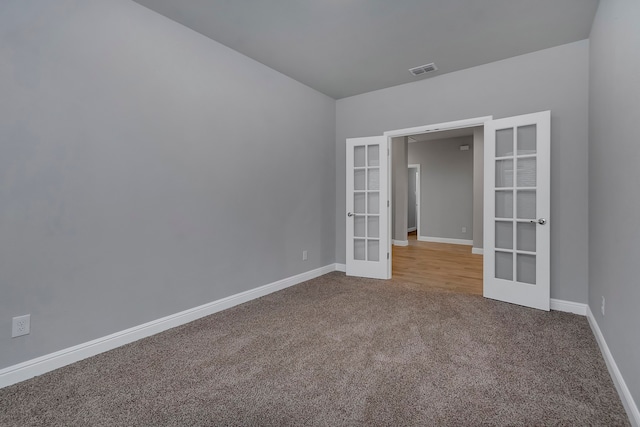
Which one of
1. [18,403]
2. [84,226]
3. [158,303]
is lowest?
[18,403]

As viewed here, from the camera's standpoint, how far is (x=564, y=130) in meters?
3.15

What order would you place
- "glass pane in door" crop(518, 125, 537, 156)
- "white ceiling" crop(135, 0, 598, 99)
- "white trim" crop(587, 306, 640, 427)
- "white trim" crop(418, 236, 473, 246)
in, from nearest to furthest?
"white trim" crop(587, 306, 640, 427) → "white ceiling" crop(135, 0, 598, 99) → "glass pane in door" crop(518, 125, 537, 156) → "white trim" crop(418, 236, 473, 246)

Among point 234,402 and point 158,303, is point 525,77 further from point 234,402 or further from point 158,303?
point 158,303

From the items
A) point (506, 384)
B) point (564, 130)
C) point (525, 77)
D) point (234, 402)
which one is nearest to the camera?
point (234, 402)

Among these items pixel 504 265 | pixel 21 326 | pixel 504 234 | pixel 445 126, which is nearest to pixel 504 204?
pixel 504 234

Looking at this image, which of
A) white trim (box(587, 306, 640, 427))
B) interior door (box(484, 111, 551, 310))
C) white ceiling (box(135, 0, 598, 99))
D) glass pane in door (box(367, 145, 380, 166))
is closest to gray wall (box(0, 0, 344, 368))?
white ceiling (box(135, 0, 598, 99))

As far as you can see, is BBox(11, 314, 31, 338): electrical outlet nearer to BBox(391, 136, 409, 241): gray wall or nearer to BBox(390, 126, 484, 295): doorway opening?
BBox(390, 126, 484, 295): doorway opening

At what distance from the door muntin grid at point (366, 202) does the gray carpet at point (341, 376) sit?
61.4 inches

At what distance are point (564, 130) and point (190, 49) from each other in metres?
3.78

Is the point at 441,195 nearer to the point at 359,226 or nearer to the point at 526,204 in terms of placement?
the point at 359,226

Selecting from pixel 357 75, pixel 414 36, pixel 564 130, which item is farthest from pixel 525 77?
pixel 357 75

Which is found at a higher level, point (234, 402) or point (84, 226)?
point (84, 226)

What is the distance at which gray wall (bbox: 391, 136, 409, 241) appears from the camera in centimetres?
736

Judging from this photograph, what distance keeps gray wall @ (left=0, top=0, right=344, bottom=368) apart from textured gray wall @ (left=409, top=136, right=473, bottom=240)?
578 cm
